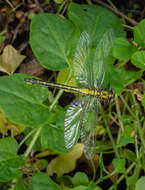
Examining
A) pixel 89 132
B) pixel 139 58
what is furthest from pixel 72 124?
pixel 139 58

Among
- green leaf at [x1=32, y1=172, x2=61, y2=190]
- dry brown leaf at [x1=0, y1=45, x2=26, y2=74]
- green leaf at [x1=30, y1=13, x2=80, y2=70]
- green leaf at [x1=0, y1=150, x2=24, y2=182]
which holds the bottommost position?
green leaf at [x1=32, y1=172, x2=61, y2=190]

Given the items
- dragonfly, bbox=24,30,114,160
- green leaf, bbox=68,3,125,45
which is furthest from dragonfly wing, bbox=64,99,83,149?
green leaf, bbox=68,3,125,45

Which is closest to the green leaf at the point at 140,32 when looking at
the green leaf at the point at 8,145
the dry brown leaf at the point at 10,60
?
the dry brown leaf at the point at 10,60

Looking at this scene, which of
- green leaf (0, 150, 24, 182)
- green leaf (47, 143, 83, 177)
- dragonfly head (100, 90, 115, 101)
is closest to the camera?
green leaf (0, 150, 24, 182)

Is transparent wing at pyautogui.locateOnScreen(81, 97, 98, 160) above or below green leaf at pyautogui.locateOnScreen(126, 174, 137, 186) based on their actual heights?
above

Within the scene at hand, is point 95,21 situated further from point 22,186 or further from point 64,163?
point 22,186

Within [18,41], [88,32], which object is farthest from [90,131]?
[18,41]

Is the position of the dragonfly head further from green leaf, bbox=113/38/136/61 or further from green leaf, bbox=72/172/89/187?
green leaf, bbox=72/172/89/187

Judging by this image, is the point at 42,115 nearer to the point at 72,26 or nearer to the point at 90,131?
the point at 90,131
